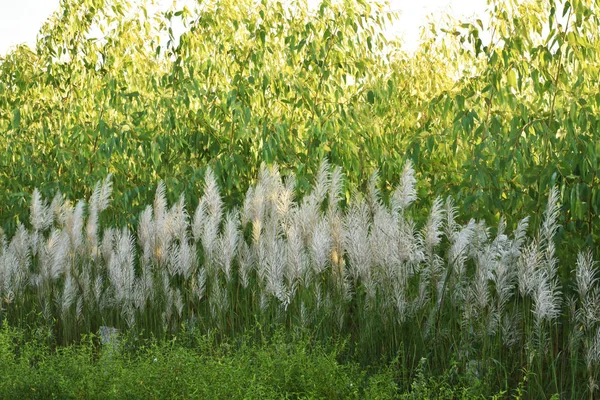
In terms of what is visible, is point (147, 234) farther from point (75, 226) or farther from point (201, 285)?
point (75, 226)

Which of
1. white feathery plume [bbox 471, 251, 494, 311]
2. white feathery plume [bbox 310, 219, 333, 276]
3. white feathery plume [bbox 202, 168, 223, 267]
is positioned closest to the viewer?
white feathery plume [bbox 471, 251, 494, 311]

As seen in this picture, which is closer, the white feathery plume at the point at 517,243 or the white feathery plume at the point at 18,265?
the white feathery plume at the point at 517,243

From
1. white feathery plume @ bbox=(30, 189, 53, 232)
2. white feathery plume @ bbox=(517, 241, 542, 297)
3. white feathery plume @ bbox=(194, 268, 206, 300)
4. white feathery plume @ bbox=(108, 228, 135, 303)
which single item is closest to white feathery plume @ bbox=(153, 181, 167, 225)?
white feathery plume @ bbox=(108, 228, 135, 303)

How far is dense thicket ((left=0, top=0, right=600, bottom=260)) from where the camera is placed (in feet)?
16.2

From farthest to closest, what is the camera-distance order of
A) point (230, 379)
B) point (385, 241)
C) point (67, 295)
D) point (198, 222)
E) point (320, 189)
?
point (67, 295), point (198, 222), point (320, 189), point (385, 241), point (230, 379)

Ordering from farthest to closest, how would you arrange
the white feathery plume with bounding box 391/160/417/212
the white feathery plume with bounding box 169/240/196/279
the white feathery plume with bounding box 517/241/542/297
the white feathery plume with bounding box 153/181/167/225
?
1. the white feathery plume with bounding box 153/181/167/225
2. the white feathery plume with bounding box 169/240/196/279
3. the white feathery plume with bounding box 391/160/417/212
4. the white feathery plume with bounding box 517/241/542/297

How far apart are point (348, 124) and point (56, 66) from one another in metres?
3.50

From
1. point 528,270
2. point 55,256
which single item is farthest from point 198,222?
point 528,270

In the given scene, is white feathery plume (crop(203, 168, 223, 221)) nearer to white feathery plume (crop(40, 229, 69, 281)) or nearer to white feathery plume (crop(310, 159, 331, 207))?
white feathery plume (crop(310, 159, 331, 207))

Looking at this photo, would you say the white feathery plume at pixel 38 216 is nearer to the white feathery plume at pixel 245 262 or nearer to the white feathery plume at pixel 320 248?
the white feathery plume at pixel 245 262

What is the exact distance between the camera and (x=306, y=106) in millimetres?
6410

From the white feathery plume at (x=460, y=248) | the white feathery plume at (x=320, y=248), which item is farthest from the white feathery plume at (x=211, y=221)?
the white feathery plume at (x=460, y=248)

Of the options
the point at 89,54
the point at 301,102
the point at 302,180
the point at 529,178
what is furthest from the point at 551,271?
the point at 89,54

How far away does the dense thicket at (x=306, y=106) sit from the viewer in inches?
195
